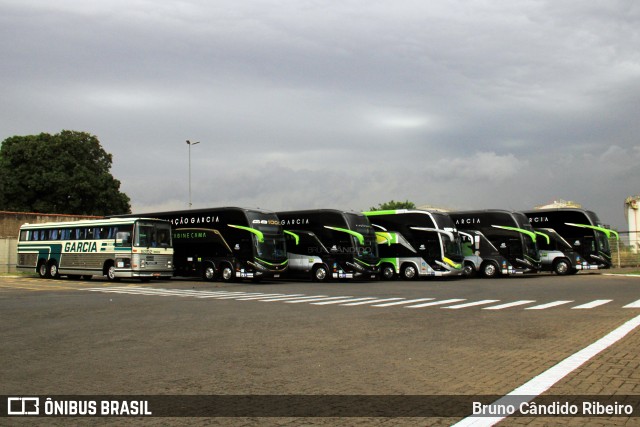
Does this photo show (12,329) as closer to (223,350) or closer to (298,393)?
(223,350)

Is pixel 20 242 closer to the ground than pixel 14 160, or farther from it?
closer to the ground

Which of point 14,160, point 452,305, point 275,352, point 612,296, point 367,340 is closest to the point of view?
point 275,352

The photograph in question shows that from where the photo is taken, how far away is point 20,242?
36.8 meters

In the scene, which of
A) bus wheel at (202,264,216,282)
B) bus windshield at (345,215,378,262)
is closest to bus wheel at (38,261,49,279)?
bus wheel at (202,264,216,282)

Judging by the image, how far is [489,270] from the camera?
120ft

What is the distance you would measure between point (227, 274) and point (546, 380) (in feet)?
81.9

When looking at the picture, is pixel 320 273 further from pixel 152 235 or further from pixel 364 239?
pixel 152 235

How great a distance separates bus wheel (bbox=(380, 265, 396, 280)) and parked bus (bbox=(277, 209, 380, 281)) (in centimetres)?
156

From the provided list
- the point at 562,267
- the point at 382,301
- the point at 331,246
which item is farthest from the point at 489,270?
the point at 382,301

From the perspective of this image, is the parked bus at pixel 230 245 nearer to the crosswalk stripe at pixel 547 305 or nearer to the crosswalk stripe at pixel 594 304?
the crosswalk stripe at pixel 547 305

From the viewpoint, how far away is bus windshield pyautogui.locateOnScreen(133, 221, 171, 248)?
3028 cm

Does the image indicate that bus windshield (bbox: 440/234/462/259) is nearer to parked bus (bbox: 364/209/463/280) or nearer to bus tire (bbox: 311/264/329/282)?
parked bus (bbox: 364/209/463/280)

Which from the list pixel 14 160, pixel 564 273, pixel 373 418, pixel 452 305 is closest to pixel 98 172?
pixel 14 160

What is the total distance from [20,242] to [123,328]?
2823cm
